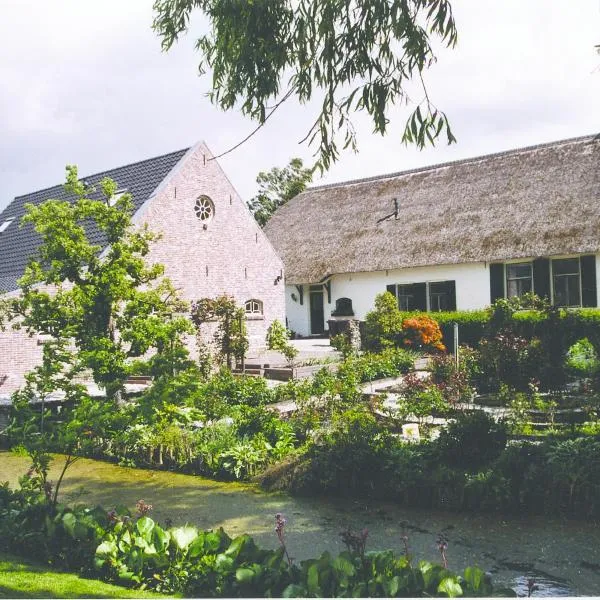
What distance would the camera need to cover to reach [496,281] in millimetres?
21656

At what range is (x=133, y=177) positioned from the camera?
20453 mm

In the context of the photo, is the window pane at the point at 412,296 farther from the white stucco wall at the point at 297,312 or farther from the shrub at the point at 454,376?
the shrub at the point at 454,376

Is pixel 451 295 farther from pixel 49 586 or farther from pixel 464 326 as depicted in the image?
pixel 49 586

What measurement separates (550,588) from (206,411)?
6.06m

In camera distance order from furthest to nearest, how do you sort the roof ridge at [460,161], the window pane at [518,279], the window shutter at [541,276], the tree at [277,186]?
the tree at [277,186]
the roof ridge at [460,161]
the window pane at [518,279]
the window shutter at [541,276]

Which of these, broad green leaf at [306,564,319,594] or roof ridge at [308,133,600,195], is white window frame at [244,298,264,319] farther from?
broad green leaf at [306,564,319,594]

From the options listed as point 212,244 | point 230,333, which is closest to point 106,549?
point 230,333

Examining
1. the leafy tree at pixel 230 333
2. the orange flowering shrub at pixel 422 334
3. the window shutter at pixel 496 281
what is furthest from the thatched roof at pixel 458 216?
the leafy tree at pixel 230 333

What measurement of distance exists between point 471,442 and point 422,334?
34.7ft

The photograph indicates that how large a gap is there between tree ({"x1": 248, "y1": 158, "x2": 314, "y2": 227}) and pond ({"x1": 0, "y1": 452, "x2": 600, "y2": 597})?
30.7m

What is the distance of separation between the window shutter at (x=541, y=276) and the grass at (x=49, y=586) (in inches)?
726

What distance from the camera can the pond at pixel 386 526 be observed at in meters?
5.24

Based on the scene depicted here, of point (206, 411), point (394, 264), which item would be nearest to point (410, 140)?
point (206, 411)

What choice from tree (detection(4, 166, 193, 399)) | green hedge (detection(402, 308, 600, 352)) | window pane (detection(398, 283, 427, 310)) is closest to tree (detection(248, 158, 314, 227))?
window pane (detection(398, 283, 427, 310))
